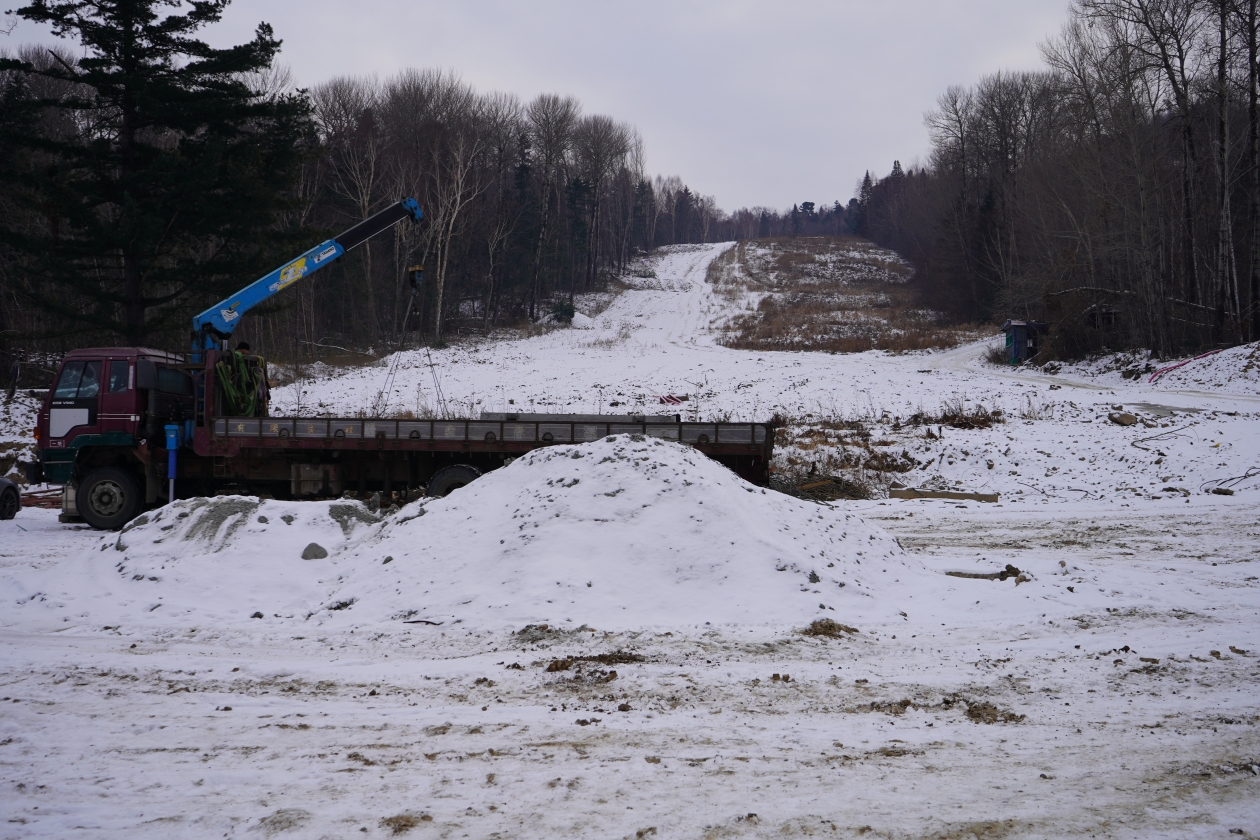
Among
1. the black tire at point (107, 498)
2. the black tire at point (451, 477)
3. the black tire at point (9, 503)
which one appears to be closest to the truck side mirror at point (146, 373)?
the black tire at point (107, 498)

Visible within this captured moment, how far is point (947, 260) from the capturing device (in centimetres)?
5631

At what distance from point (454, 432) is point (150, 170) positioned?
Result: 44.6 feet

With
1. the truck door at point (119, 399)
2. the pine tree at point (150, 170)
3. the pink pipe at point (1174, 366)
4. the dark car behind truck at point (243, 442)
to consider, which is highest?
the pine tree at point (150, 170)

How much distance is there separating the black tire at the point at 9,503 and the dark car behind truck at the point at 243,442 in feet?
4.09

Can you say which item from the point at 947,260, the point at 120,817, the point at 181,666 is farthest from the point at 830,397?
the point at 947,260

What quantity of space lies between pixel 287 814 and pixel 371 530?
5.72m

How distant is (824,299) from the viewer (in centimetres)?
6900

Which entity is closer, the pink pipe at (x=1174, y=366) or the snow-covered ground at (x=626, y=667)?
the snow-covered ground at (x=626, y=667)

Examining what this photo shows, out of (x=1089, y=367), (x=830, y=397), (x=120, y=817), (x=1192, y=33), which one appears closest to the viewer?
(x=120, y=817)

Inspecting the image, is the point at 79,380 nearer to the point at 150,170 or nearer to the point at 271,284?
the point at 271,284

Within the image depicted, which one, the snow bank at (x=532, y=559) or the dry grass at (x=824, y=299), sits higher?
the dry grass at (x=824, y=299)

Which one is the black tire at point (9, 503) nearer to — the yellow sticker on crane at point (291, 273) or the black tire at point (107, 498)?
the black tire at point (107, 498)

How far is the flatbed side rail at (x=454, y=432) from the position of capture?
11992 mm

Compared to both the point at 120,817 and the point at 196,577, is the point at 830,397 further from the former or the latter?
the point at 120,817
